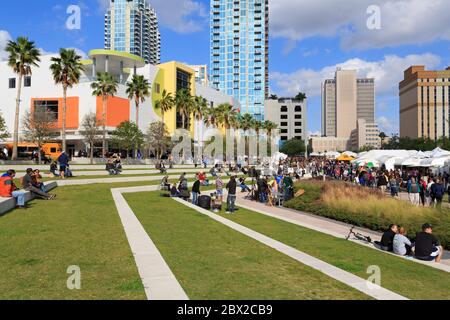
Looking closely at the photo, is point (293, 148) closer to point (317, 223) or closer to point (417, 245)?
point (317, 223)

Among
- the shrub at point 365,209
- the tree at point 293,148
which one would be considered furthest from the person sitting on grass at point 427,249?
the tree at point 293,148

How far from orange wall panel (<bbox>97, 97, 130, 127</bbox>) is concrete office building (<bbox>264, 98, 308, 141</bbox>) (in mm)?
85740

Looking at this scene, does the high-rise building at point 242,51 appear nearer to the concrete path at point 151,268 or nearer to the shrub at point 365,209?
the shrub at point 365,209

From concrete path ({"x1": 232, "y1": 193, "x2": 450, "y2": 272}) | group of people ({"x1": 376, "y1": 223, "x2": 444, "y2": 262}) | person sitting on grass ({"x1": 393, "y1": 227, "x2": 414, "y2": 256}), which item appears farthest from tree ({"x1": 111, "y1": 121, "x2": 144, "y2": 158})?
person sitting on grass ({"x1": 393, "y1": 227, "x2": 414, "y2": 256})

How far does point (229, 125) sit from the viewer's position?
249 ft

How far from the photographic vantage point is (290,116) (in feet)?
480

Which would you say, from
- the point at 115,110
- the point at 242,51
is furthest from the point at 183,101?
the point at 242,51

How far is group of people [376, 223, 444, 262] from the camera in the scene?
31.6 ft

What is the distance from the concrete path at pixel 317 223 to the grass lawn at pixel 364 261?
591 millimetres

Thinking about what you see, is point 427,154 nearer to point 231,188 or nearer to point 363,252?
point 231,188

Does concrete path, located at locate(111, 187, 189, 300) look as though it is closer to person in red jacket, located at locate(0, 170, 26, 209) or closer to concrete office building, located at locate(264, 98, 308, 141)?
person in red jacket, located at locate(0, 170, 26, 209)
